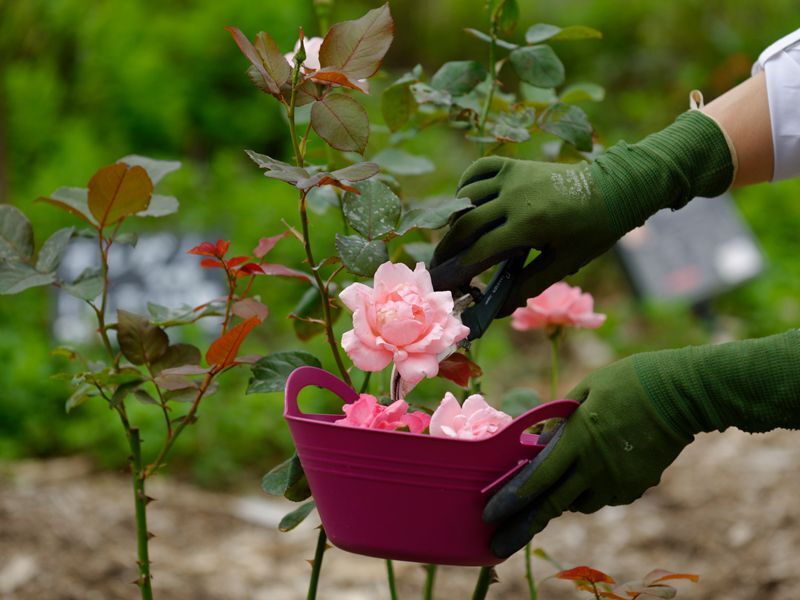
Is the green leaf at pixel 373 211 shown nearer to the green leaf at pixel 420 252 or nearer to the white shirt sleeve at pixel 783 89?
the green leaf at pixel 420 252

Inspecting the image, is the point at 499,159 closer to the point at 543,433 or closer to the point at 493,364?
the point at 543,433

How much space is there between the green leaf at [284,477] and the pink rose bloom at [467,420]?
0.69ft

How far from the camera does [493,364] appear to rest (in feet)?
12.7

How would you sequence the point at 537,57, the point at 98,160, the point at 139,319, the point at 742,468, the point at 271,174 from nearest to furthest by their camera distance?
the point at 271,174, the point at 139,319, the point at 537,57, the point at 742,468, the point at 98,160

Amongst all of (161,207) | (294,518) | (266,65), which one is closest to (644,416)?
(294,518)

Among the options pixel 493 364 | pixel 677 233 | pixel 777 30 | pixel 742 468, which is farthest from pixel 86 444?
pixel 777 30

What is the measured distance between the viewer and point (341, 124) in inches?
40.6

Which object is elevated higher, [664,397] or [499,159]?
[499,159]

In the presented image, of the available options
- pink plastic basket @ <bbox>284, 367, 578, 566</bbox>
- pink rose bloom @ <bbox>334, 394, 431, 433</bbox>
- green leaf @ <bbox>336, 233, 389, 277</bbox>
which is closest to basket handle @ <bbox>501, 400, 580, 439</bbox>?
pink plastic basket @ <bbox>284, 367, 578, 566</bbox>

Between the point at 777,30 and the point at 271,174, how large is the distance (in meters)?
6.24

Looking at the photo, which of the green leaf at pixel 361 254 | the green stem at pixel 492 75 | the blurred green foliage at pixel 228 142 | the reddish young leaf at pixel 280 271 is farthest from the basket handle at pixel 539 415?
the blurred green foliage at pixel 228 142

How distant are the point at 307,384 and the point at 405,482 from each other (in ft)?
0.55

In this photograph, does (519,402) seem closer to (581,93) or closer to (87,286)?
(581,93)

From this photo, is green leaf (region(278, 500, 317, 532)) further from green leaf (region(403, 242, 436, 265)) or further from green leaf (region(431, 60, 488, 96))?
green leaf (region(431, 60, 488, 96))
